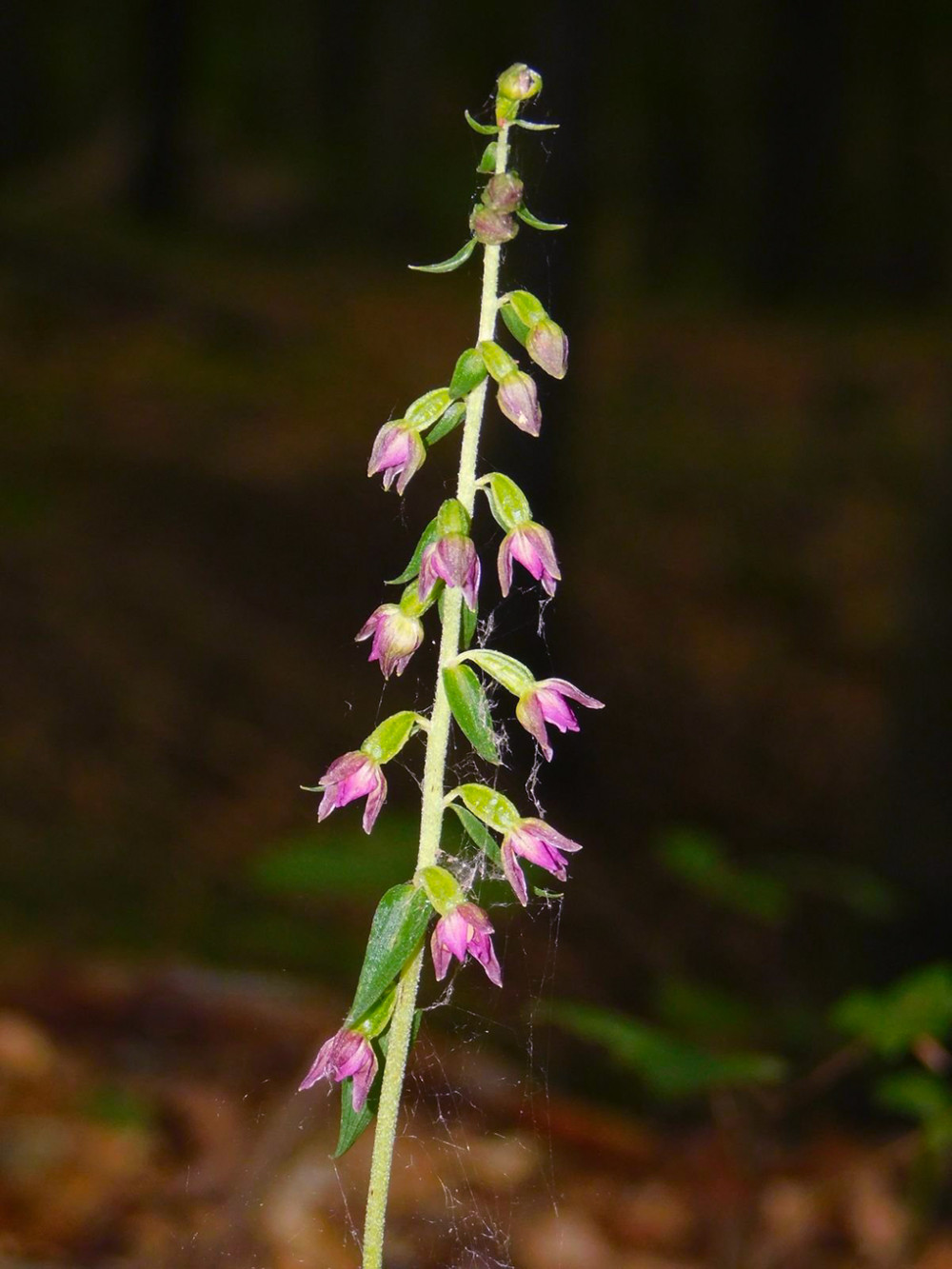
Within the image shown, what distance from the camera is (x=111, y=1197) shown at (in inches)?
132

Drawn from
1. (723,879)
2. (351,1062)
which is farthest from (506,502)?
(723,879)

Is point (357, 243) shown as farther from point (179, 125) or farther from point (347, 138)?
point (347, 138)

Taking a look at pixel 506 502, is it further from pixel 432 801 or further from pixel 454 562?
pixel 432 801

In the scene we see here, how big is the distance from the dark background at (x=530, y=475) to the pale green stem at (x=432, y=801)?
1953mm

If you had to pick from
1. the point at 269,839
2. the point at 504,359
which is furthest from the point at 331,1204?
the point at 269,839

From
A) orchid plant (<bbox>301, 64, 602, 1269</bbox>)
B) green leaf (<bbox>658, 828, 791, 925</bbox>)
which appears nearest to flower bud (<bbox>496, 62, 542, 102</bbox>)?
orchid plant (<bbox>301, 64, 602, 1269</bbox>)

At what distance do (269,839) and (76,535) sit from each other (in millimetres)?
4014

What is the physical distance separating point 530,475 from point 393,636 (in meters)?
6.15

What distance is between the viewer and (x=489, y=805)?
1524 mm

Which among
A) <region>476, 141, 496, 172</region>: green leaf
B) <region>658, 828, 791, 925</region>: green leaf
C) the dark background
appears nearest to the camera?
<region>476, 141, 496, 172</region>: green leaf

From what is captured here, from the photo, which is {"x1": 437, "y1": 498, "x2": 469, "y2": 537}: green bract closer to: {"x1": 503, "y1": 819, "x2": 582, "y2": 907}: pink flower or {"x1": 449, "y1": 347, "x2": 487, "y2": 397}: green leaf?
{"x1": 449, "y1": 347, "x2": 487, "y2": 397}: green leaf

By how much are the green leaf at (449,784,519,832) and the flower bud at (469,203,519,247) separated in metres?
0.59

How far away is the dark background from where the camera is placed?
5.82m

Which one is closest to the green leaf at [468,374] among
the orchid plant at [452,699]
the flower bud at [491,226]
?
the orchid plant at [452,699]
